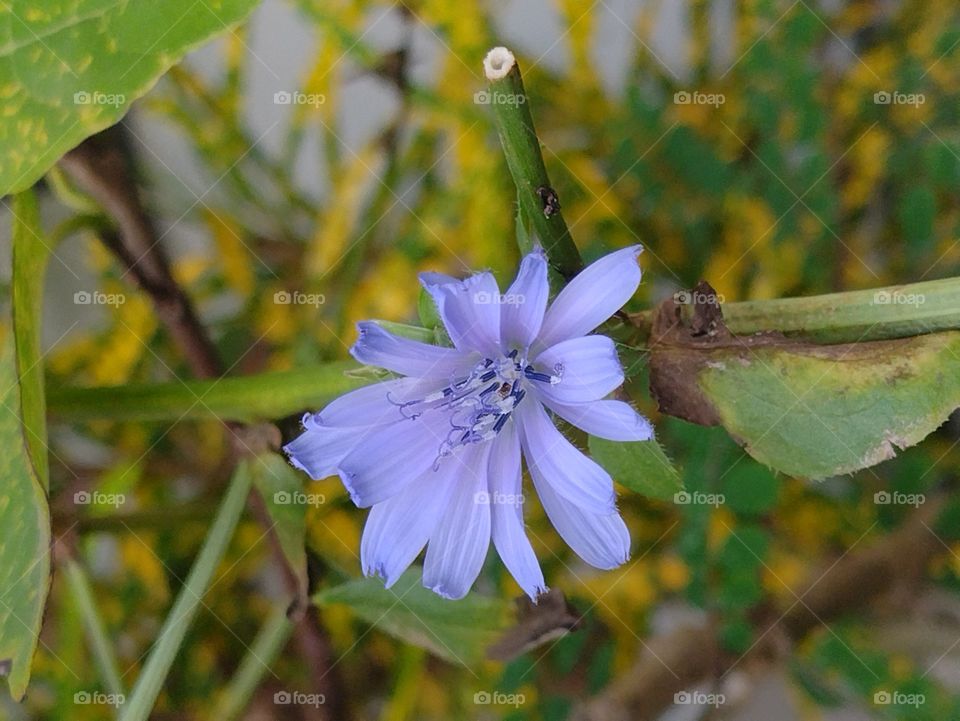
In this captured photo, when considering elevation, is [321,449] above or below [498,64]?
below

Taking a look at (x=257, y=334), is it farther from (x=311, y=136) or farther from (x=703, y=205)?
(x=703, y=205)

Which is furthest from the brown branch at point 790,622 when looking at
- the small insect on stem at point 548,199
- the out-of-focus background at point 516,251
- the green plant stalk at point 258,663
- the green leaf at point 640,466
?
the small insect on stem at point 548,199

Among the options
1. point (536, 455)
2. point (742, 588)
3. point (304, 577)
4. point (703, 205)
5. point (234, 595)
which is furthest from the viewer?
point (234, 595)

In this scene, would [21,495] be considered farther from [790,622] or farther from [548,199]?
[790,622]

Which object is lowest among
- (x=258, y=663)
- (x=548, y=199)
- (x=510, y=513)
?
(x=258, y=663)

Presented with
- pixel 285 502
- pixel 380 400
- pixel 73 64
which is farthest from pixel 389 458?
pixel 73 64

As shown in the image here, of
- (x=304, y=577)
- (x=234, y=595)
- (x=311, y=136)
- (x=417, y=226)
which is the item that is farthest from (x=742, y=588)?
(x=311, y=136)

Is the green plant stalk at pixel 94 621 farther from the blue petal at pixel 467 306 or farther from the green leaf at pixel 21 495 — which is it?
the blue petal at pixel 467 306
